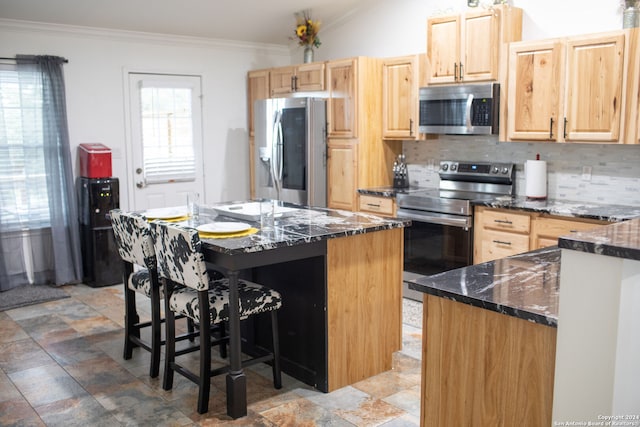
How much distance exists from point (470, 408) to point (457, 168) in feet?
11.6

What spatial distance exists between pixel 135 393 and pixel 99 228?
8.27 feet

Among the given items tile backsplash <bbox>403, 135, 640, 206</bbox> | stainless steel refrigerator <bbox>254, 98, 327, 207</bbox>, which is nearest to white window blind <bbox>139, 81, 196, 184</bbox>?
stainless steel refrigerator <bbox>254, 98, 327, 207</bbox>

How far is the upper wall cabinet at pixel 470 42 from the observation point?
15.4 ft

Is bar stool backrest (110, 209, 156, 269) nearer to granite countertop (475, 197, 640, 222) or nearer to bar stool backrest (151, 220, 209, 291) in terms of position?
bar stool backrest (151, 220, 209, 291)

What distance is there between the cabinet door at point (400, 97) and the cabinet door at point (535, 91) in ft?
3.11

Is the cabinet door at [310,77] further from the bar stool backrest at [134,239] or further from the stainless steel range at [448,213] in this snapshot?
the bar stool backrest at [134,239]

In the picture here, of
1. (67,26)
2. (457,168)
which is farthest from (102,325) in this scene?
(457,168)

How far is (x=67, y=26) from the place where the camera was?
18.0 ft

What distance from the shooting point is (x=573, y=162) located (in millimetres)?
4668

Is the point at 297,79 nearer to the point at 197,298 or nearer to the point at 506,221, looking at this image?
the point at 506,221

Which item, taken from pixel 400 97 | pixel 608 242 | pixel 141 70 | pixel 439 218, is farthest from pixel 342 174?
pixel 608 242

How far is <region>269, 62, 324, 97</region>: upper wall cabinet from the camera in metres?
5.89

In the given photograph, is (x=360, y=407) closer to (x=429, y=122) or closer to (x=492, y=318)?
Result: (x=492, y=318)

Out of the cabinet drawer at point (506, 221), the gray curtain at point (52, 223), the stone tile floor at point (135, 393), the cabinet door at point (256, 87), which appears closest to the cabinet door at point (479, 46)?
the cabinet drawer at point (506, 221)
